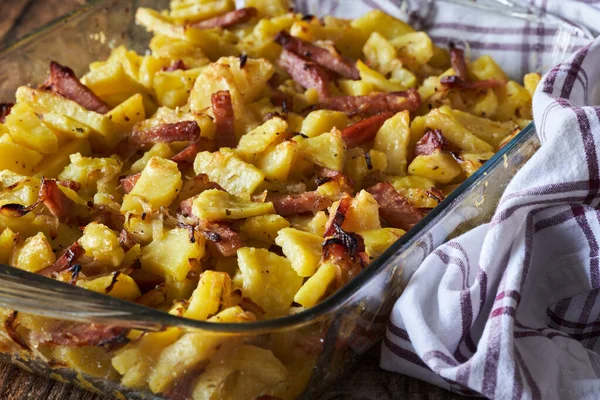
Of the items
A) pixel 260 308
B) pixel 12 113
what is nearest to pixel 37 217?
pixel 12 113

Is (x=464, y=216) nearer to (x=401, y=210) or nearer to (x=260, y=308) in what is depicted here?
(x=401, y=210)

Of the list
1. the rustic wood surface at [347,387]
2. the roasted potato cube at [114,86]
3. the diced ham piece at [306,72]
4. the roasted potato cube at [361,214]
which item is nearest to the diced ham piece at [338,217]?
the roasted potato cube at [361,214]

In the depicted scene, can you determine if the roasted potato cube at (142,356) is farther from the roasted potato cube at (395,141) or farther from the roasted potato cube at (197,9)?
the roasted potato cube at (197,9)

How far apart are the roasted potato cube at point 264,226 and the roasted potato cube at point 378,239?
21cm

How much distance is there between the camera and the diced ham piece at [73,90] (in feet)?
8.55

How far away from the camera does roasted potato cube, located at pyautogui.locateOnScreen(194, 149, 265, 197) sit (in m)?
2.25

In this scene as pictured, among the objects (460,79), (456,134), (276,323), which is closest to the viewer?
(276,323)

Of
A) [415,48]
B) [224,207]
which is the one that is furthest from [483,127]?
[224,207]

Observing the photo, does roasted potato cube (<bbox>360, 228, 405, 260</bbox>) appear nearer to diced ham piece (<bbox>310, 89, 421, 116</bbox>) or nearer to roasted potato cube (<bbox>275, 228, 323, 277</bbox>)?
roasted potato cube (<bbox>275, 228, 323, 277</bbox>)

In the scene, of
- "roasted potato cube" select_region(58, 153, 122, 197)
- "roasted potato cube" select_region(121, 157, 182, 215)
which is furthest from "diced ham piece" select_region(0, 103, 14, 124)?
"roasted potato cube" select_region(121, 157, 182, 215)

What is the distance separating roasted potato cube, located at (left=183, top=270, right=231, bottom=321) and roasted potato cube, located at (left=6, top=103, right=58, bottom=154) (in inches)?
32.1

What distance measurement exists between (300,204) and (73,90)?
0.92 m

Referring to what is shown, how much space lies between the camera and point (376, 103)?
2648mm

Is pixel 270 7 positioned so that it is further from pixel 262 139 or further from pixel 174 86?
pixel 262 139
